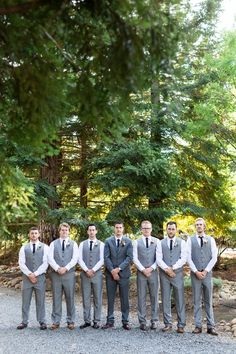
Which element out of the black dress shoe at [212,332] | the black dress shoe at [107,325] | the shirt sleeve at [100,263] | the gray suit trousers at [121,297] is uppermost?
the shirt sleeve at [100,263]

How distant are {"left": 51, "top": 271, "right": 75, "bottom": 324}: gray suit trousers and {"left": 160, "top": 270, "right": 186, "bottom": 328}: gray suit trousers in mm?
1567

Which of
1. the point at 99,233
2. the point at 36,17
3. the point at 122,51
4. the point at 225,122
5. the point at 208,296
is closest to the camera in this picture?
the point at 122,51

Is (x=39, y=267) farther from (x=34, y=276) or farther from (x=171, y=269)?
(x=171, y=269)

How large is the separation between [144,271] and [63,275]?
1.41 meters

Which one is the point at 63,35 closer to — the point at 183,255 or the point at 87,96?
the point at 87,96

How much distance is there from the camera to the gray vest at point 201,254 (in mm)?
7430

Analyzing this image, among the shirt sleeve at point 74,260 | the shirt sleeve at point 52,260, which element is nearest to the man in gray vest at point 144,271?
the shirt sleeve at point 74,260

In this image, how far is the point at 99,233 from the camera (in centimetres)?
1014

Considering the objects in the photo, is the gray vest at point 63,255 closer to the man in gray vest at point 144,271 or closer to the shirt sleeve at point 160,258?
the man in gray vest at point 144,271

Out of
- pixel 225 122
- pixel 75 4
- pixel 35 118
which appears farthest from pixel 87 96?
pixel 225 122

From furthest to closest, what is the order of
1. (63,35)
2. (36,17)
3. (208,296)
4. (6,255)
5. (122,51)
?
(6,255) < (208,296) < (63,35) < (36,17) < (122,51)

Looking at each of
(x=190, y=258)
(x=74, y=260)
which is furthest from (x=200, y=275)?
(x=74, y=260)

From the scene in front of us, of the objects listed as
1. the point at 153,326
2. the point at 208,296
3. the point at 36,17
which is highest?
the point at 36,17

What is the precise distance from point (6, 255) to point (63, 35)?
14.6 metres
